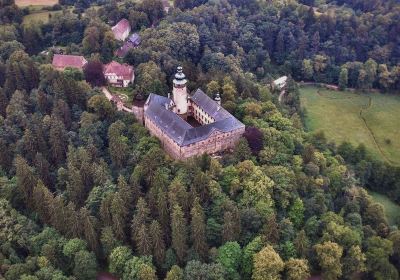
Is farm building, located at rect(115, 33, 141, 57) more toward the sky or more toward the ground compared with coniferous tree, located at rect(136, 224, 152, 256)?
more toward the sky

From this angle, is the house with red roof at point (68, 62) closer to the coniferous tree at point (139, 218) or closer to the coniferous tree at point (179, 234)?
the coniferous tree at point (139, 218)

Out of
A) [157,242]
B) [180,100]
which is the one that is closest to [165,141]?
[180,100]

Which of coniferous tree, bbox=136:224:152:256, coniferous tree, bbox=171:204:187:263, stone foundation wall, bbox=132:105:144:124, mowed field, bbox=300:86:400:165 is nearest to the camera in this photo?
coniferous tree, bbox=136:224:152:256

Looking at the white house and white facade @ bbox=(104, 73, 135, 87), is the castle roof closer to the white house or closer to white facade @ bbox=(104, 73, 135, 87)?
white facade @ bbox=(104, 73, 135, 87)

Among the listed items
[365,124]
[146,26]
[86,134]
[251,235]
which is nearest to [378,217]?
[251,235]

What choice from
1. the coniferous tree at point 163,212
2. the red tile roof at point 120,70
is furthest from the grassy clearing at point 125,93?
the coniferous tree at point 163,212

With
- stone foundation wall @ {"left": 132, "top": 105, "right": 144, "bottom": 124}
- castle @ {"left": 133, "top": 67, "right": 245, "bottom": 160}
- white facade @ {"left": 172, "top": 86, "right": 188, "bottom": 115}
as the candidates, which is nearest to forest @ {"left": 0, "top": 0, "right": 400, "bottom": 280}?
stone foundation wall @ {"left": 132, "top": 105, "right": 144, "bottom": 124}
